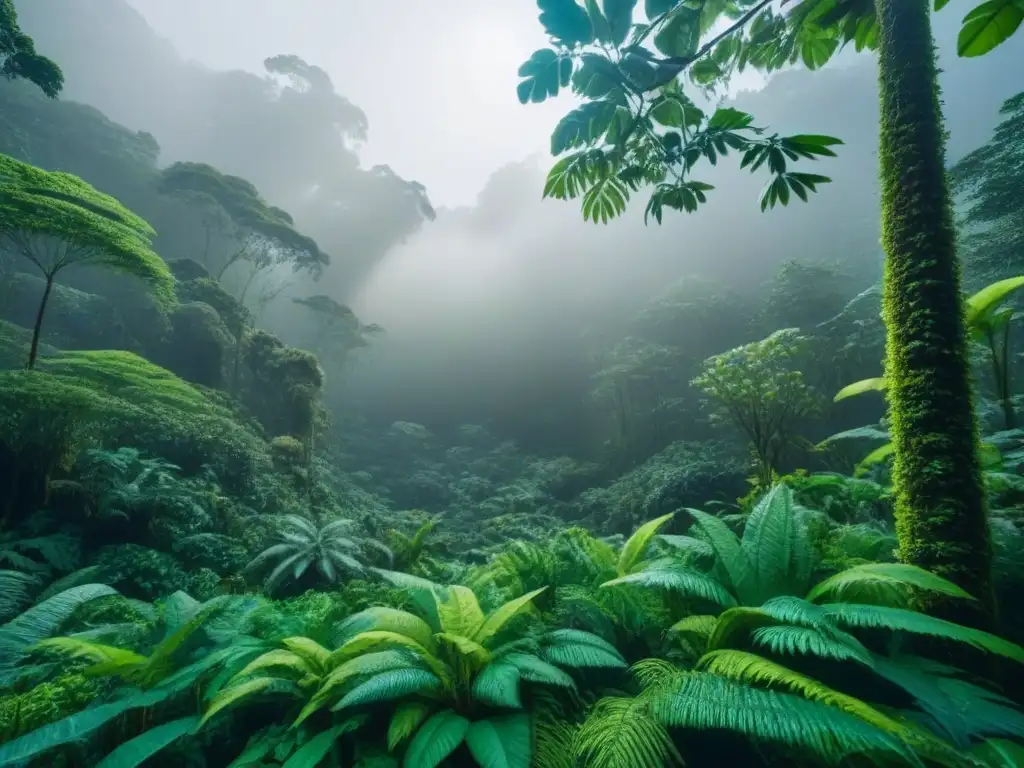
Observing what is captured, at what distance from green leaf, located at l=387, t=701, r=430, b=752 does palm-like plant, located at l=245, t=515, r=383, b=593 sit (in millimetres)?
4830

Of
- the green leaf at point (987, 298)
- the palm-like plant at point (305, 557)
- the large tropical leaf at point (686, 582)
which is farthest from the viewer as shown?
the palm-like plant at point (305, 557)

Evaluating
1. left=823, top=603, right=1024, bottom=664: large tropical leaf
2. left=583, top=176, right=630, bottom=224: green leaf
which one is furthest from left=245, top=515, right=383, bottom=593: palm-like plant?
left=823, top=603, right=1024, bottom=664: large tropical leaf

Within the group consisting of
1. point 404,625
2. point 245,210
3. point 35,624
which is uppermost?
point 245,210

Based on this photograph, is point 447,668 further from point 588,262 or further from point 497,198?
point 497,198

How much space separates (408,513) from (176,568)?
12.4 metres

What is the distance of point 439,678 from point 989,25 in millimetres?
3731

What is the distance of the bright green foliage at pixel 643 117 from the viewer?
2.37 metres

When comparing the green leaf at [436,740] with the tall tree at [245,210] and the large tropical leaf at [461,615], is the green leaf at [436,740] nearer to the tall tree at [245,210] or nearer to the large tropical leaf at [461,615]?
the large tropical leaf at [461,615]

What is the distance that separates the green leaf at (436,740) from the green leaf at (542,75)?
3178mm

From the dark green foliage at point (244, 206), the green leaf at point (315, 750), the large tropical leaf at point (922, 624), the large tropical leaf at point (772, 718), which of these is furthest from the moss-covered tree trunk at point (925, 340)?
the dark green foliage at point (244, 206)

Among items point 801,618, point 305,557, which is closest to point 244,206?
point 305,557

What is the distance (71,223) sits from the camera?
5965mm

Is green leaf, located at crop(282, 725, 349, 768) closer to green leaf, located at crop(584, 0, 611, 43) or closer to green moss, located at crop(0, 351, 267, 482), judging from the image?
green leaf, located at crop(584, 0, 611, 43)

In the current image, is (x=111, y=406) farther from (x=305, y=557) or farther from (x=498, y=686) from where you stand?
(x=498, y=686)
